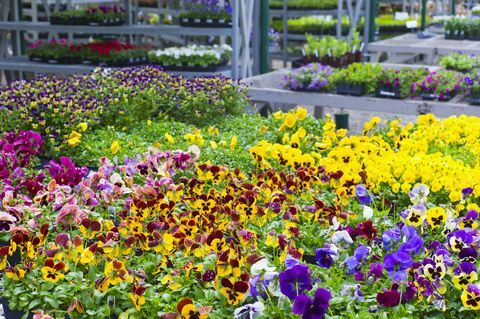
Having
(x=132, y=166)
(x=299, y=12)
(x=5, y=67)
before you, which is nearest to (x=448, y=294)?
(x=132, y=166)

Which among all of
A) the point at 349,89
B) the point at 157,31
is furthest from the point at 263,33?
the point at 349,89

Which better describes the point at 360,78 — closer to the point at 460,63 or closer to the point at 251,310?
the point at 460,63

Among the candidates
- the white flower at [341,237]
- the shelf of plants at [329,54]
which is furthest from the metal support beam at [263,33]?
the white flower at [341,237]

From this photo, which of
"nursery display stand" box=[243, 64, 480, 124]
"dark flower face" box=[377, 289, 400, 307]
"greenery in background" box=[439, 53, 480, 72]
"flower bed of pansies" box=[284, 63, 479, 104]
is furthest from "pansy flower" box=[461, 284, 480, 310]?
"greenery in background" box=[439, 53, 480, 72]

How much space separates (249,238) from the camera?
7.39 feet

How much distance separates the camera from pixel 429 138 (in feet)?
12.6

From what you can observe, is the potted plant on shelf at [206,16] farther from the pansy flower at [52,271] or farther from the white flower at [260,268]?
the white flower at [260,268]

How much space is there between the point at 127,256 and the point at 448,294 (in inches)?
40.4

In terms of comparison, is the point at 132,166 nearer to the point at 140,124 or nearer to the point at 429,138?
the point at 140,124

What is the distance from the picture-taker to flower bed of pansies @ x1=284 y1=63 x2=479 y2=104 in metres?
5.84

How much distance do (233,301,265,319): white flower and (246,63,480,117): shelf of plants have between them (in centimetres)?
407

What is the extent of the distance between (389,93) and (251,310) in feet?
14.5

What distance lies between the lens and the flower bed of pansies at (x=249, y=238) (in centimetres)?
199

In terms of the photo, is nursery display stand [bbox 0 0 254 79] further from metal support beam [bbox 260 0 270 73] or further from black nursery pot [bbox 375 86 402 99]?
black nursery pot [bbox 375 86 402 99]
